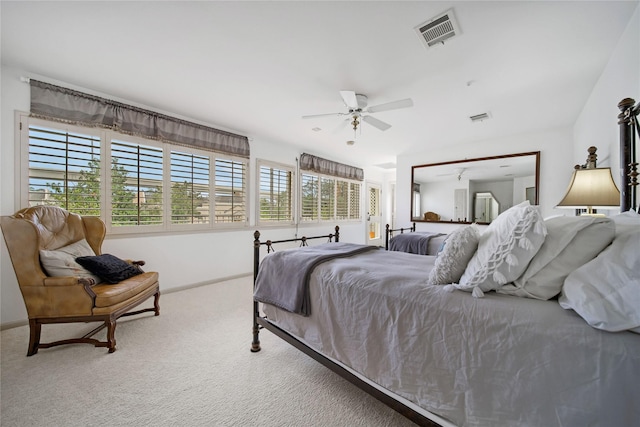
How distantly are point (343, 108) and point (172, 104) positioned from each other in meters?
2.20

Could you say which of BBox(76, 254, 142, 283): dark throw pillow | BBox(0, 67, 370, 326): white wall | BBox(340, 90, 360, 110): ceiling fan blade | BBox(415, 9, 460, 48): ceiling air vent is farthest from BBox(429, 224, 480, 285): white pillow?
BBox(0, 67, 370, 326): white wall

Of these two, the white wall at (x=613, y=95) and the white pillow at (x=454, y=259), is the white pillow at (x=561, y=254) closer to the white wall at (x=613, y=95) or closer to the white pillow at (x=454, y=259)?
the white pillow at (x=454, y=259)

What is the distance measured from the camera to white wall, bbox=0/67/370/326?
2316 mm

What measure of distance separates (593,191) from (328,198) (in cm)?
429

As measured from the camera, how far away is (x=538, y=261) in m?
1.00

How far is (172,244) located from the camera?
3.36 meters

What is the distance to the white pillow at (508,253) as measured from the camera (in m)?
0.99

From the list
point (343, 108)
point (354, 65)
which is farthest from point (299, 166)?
point (354, 65)

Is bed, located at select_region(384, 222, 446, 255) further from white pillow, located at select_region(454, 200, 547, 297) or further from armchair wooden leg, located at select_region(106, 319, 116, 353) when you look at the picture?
armchair wooden leg, located at select_region(106, 319, 116, 353)

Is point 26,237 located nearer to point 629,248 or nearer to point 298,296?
point 298,296

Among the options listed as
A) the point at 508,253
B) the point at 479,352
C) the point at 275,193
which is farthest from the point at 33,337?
the point at 275,193

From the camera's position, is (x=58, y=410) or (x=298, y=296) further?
(x=298, y=296)

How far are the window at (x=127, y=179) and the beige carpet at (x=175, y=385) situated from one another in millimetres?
1309

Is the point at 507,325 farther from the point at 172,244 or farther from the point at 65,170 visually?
the point at 65,170
